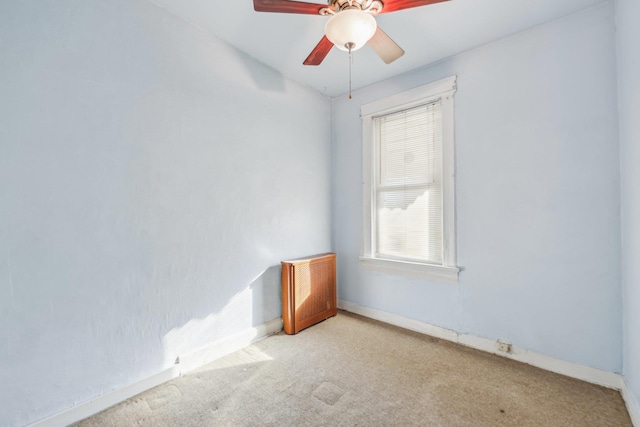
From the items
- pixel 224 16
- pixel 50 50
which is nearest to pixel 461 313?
pixel 224 16

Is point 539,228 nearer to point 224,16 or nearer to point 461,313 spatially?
point 461,313

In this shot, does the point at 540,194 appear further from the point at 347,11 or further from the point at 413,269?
the point at 347,11

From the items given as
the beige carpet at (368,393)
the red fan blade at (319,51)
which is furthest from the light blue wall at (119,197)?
the red fan blade at (319,51)

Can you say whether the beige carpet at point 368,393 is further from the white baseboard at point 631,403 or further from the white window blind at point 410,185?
the white window blind at point 410,185

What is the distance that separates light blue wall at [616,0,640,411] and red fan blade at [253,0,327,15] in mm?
1791

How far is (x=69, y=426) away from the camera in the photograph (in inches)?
60.7

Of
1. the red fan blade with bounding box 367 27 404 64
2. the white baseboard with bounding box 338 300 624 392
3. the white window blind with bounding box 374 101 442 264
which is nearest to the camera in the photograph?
the red fan blade with bounding box 367 27 404 64

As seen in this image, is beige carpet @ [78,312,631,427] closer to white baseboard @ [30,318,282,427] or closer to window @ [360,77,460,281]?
white baseboard @ [30,318,282,427]

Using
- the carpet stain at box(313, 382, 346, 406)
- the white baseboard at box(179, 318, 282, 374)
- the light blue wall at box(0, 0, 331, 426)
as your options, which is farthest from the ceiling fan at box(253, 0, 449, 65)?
the white baseboard at box(179, 318, 282, 374)

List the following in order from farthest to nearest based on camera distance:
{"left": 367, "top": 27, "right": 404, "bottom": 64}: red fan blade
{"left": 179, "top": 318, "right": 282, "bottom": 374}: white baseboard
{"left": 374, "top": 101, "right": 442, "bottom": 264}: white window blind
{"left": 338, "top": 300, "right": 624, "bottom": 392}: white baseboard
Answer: {"left": 374, "top": 101, "right": 442, "bottom": 264}: white window blind, {"left": 179, "top": 318, "right": 282, "bottom": 374}: white baseboard, {"left": 338, "top": 300, "right": 624, "bottom": 392}: white baseboard, {"left": 367, "top": 27, "right": 404, "bottom": 64}: red fan blade

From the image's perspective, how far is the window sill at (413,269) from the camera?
8.35 feet

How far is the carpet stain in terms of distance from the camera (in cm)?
174

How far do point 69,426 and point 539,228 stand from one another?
3346 mm

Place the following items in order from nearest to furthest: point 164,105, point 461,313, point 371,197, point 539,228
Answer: point 164,105 → point 539,228 → point 461,313 → point 371,197
